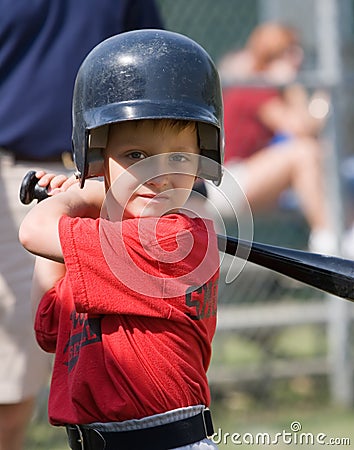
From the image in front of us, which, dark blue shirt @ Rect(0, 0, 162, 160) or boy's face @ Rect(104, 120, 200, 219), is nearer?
boy's face @ Rect(104, 120, 200, 219)

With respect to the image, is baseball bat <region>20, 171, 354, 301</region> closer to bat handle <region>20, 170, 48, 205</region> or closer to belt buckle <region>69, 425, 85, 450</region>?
bat handle <region>20, 170, 48, 205</region>

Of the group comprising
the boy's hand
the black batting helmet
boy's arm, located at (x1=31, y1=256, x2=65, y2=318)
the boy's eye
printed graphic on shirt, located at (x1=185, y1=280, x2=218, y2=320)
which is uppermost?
the black batting helmet

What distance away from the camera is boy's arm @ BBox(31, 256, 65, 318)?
2986 mm

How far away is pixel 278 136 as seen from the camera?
24.0 ft

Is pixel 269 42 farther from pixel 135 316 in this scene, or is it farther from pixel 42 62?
pixel 135 316

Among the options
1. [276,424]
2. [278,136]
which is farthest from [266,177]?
[276,424]

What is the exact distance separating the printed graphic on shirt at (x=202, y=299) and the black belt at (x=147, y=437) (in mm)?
258

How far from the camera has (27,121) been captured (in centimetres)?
399

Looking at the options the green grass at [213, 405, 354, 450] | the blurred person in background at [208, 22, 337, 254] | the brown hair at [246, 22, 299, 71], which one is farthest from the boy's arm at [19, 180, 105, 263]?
the brown hair at [246, 22, 299, 71]

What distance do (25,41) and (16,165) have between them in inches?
18.3

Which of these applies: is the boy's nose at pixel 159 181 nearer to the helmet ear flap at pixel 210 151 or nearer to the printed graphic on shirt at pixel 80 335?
the helmet ear flap at pixel 210 151

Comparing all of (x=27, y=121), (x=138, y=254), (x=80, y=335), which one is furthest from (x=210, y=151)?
(x=27, y=121)

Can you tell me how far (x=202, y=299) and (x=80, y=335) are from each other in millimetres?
323

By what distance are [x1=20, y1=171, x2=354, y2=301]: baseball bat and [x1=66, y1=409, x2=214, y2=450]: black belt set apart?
1.50ft
